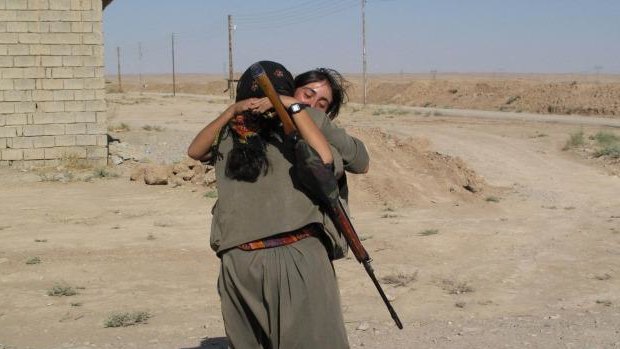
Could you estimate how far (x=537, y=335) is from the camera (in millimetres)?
5078

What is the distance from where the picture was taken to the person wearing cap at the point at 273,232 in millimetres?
2713

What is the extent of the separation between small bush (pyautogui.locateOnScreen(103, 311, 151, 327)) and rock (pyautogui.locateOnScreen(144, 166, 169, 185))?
652 centimetres

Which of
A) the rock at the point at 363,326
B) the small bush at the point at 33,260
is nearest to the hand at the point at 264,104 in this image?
the rock at the point at 363,326

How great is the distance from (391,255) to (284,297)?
5.13 m

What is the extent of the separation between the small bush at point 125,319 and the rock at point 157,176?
21.4ft

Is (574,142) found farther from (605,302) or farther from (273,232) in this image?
(273,232)

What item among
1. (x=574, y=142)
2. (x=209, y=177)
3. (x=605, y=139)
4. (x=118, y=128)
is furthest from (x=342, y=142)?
(x=118, y=128)

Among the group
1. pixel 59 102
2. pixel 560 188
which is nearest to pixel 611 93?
pixel 560 188

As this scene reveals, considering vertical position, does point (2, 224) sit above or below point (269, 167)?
below

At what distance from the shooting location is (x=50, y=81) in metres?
13.7

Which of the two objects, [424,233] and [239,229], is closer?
[239,229]

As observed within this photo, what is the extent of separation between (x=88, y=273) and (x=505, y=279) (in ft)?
11.6

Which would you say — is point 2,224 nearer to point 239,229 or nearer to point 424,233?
point 424,233

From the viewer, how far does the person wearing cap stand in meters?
2.71
